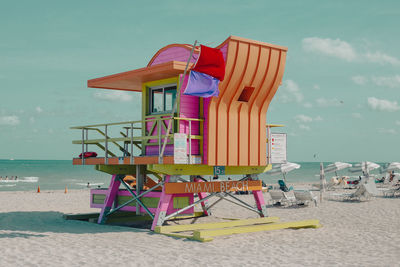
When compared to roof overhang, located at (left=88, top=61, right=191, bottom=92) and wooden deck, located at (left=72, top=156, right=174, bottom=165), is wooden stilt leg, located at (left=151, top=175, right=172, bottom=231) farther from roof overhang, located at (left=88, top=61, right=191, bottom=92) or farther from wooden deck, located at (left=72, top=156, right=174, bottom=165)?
roof overhang, located at (left=88, top=61, right=191, bottom=92)

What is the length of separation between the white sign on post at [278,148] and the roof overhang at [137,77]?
4.21 metres

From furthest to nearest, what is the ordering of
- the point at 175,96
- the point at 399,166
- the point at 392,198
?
the point at 399,166 → the point at 392,198 → the point at 175,96

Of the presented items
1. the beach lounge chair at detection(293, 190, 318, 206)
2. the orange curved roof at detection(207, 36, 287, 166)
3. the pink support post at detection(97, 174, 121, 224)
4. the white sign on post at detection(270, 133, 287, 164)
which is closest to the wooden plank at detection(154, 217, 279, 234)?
the orange curved roof at detection(207, 36, 287, 166)

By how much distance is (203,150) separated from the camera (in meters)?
14.4

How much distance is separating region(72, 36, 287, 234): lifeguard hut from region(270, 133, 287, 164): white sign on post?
0.91ft

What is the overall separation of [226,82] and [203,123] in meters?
1.34

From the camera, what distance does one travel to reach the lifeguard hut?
14102 mm

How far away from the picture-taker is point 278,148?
54.7 feet

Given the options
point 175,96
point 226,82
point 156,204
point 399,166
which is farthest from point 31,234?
point 399,166

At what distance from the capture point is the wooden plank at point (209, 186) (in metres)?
14.3

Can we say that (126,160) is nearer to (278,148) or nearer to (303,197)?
(278,148)

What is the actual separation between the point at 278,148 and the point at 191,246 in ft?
19.2

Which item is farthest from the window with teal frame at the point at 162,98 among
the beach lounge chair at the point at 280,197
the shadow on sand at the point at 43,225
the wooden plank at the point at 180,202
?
the beach lounge chair at the point at 280,197

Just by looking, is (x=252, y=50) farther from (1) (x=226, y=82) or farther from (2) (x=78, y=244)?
(2) (x=78, y=244)
